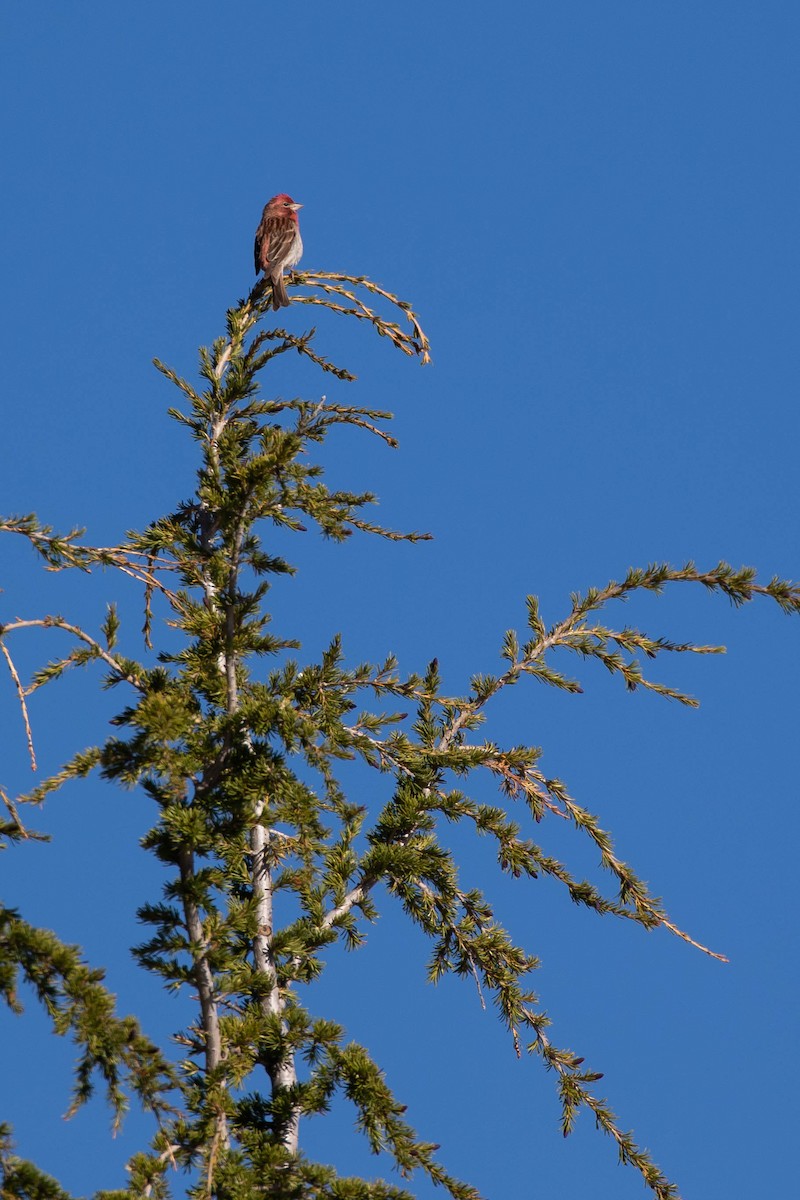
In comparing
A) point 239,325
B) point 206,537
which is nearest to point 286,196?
point 239,325

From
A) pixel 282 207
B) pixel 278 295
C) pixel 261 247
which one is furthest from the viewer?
pixel 282 207

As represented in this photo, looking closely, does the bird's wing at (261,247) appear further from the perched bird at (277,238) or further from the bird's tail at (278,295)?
the bird's tail at (278,295)

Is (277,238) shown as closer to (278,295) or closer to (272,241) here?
(272,241)

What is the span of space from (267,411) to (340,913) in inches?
85.4

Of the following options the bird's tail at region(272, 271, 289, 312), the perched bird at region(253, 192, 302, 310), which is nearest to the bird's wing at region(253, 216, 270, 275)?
the perched bird at region(253, 192, 302, 310)

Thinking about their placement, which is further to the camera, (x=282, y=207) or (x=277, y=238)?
(x=282, y=207)

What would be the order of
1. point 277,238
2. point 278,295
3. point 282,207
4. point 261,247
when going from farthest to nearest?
point 282,207
point 277,238
point 261,247
point 278,295

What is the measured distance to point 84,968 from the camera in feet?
15.1

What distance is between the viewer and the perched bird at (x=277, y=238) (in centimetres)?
1046

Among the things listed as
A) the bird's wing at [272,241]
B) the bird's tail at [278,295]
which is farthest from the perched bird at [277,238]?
the bird's tail at [278,295]

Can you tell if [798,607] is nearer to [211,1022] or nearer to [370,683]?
[370,683]

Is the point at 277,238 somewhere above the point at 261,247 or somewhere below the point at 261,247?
above

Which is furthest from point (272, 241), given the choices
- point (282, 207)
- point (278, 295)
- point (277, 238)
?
point (278, 295)

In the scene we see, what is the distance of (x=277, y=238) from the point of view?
35.7 ft
